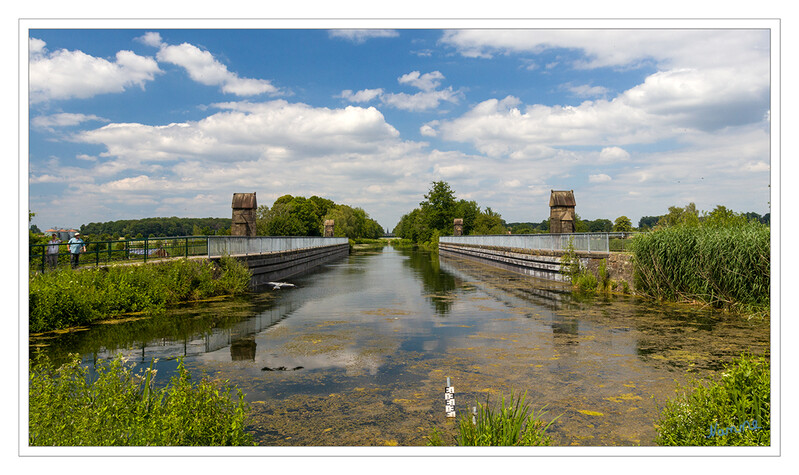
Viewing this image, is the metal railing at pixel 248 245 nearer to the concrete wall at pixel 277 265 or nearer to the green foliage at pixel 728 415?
the concrete wall at pixel 277 265

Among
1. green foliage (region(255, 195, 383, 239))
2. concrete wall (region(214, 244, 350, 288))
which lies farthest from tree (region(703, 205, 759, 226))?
green foliage (region(255, 195, 383, 239))

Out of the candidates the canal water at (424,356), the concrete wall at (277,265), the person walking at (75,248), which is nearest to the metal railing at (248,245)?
the concrete wall at (277,265)

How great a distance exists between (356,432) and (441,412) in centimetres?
97

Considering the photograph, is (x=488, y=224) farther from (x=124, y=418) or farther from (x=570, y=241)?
(x=124, y=418)

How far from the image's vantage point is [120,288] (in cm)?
1118

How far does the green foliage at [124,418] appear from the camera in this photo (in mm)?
3566

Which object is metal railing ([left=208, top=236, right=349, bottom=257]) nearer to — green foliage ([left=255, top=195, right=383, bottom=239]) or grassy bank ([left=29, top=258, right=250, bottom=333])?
grassy bank ([left=29, top=258, right=250, bottom=333])

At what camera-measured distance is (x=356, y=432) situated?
441 cm

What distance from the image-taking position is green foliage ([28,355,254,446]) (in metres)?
3.57

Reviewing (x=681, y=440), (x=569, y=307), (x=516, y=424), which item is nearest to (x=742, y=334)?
(x=569, y=307)

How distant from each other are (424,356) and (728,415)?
4368 millimetres

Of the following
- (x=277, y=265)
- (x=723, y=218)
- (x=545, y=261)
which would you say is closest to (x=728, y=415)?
(x=723, y=218)

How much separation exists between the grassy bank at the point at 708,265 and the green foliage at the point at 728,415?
6832 mm

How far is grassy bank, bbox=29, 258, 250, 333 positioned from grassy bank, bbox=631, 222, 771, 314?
41.2ft
